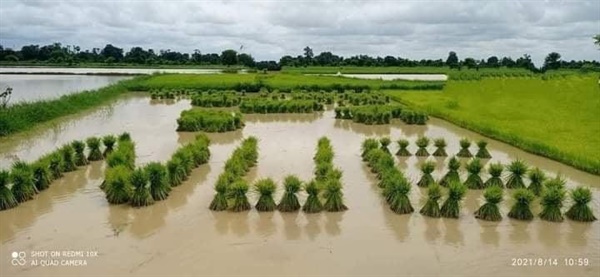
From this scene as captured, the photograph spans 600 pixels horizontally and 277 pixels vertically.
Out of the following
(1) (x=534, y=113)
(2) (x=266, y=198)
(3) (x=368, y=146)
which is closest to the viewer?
(2) (x=266, y=198)

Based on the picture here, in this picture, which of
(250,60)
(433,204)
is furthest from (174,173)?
(250,60)

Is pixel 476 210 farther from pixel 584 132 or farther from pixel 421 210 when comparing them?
pixel 584 132

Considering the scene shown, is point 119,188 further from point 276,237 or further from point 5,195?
point 276,237

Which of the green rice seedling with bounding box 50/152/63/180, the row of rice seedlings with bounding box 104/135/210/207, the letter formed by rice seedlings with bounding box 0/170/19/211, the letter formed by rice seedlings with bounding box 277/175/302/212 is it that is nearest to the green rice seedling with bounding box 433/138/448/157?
the letter formed by rice seedlings with bounding box 277/175/302/212

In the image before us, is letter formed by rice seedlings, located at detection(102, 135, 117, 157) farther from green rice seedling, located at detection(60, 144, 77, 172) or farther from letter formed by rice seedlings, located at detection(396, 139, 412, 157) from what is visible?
letter formed by rice seedlings, located at detection(396, 139, 412, 157)

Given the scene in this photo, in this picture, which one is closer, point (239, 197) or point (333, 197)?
point (239, 197)
